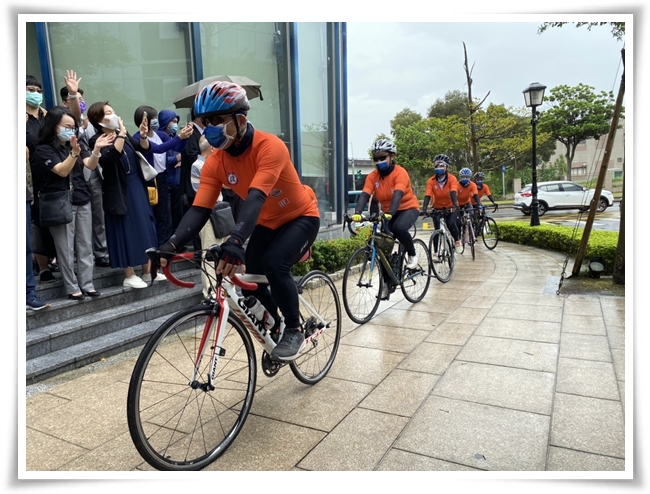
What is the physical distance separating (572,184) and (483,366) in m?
22.1

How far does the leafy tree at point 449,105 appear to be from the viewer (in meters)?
43.8

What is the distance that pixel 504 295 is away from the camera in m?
6.85

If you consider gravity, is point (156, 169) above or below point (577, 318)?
above

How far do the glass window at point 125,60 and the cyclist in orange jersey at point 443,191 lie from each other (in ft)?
15.6

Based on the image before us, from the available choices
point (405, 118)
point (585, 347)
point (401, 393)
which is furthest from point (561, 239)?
point (405, 118)

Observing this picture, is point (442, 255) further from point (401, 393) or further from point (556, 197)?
point (556, 197)

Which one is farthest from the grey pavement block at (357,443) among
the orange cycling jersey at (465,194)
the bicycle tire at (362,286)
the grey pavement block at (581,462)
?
the orange cycling jersey at (465,194)

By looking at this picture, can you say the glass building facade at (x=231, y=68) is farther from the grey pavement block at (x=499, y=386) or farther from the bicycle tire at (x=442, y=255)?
the grey pavement block at (x=499, y=386)

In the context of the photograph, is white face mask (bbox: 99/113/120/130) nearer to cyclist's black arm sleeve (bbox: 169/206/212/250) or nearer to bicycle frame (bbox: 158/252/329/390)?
cyclist's black arm sleeve (bbox: 169/206/212/250)

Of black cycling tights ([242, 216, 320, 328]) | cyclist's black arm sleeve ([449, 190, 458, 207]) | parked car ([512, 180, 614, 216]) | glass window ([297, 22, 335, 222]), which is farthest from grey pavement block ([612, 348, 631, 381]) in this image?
parked car ([512, 180, 614, 216])

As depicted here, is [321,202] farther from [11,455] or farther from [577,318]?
[11,455]

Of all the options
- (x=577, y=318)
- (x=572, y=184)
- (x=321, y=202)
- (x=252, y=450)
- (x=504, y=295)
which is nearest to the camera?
(x=252, y=450)

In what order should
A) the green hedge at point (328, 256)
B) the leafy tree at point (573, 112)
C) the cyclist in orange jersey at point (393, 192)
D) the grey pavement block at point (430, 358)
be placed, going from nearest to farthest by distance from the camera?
the grey pavement block at point (430, 358), the cyclist in orange jersey at point (393, 192), the green hedge at point (328, 256), the leafy tree at point (573, 112)
